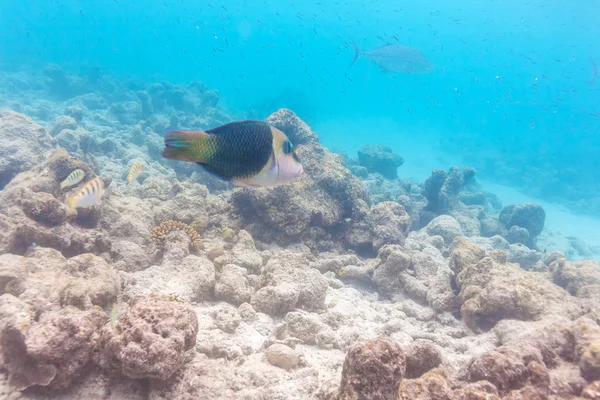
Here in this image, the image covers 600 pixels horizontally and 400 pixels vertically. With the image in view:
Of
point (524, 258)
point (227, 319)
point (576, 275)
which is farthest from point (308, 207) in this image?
point (524, 258)

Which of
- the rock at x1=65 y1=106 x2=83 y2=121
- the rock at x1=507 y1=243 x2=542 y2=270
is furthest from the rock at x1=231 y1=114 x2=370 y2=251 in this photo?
the rock at x1=65 y1=106 x2=83 y2=121

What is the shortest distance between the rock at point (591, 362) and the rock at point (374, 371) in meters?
1.73

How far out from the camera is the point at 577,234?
72.9ft

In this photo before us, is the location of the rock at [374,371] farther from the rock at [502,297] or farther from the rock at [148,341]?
the rock at [502,297]

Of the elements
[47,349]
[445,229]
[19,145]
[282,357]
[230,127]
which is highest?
[445,229]

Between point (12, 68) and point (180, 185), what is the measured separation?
4758cm

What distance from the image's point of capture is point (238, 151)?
6.00 feet

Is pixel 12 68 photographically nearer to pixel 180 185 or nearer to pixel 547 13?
pixel 180 185

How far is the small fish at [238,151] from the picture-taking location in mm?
1726

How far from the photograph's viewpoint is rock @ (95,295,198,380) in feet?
6.89

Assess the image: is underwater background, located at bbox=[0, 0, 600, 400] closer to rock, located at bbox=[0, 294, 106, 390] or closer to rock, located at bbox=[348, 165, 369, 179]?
rock, located at bbox=[0, 294, 106, 390]

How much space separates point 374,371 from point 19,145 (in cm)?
1333

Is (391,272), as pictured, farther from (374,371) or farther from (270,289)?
(374,371)

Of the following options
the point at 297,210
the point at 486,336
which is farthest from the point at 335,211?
the point at 486,336
